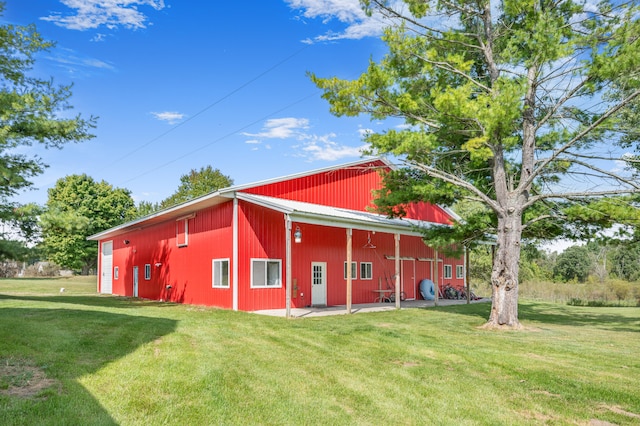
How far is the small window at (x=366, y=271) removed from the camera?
1946 centimetres

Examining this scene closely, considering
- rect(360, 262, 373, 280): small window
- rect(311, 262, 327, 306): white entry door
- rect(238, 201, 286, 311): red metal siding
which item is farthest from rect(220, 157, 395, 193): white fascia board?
rect(360, 262, 373, 280): small window

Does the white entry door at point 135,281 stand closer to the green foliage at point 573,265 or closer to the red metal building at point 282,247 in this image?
the red metal building at point 282,247

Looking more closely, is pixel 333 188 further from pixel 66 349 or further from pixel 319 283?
pixel 66 349

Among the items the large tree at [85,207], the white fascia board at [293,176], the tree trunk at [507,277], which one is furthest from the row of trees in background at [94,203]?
the tree trunk at [507,277]

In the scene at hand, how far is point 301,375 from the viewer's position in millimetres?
6215

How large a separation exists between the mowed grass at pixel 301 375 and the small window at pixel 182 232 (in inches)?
316

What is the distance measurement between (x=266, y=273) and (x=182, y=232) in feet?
15.8

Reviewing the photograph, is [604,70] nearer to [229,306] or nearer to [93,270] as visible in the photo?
[229,306]

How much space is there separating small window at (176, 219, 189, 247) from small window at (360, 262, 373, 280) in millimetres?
7219

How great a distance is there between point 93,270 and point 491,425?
53.7 meters

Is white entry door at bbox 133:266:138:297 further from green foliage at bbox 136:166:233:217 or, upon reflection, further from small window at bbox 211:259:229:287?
green foliage at bbox 136:166:233:217

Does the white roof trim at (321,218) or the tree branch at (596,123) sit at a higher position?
the tree branch at (596,123)

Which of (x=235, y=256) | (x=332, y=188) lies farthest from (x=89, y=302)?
(x=332, y=188)

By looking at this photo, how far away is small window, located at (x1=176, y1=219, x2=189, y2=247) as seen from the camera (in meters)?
18.3
